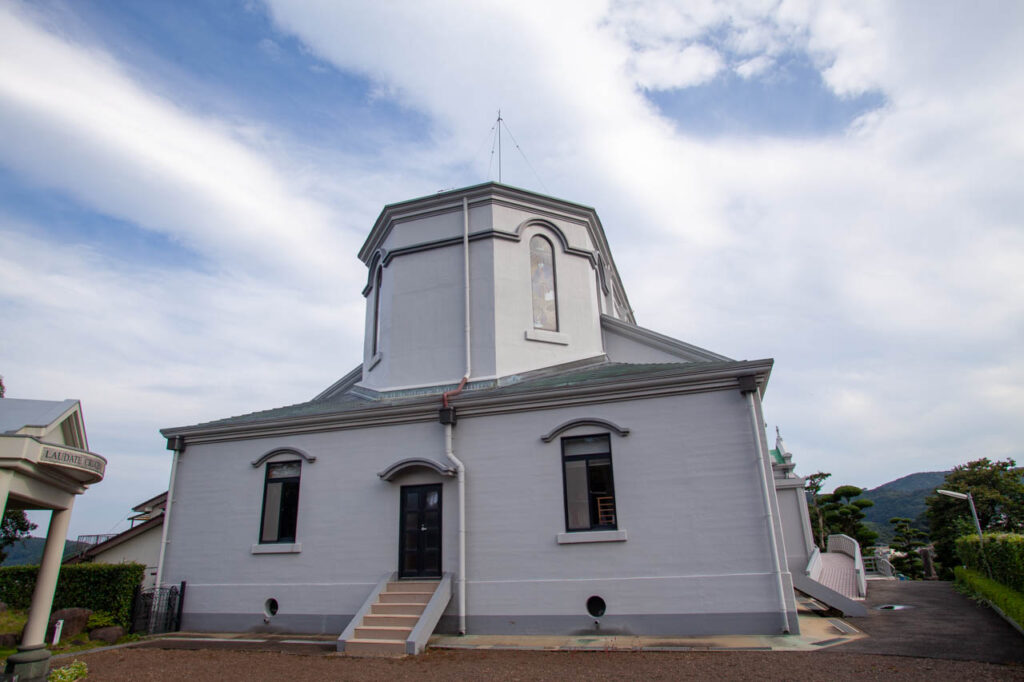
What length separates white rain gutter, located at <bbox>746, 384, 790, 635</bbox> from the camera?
9977 millimetres

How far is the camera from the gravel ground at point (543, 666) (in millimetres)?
7535

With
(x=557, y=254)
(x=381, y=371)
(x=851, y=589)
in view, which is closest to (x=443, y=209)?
(x=557, y=254)

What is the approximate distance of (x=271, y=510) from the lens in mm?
13852

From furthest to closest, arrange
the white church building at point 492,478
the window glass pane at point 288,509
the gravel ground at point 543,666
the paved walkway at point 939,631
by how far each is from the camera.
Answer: the window glass pane at point 288,509, the white church building at point 492,478, the paved walkway at point 939,631, the gravel ground at point 543,666

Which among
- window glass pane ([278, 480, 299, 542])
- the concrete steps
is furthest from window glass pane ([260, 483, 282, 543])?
the concrete steps

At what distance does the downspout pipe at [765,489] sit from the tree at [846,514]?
32099 millimetres

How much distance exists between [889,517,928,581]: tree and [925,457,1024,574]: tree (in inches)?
159

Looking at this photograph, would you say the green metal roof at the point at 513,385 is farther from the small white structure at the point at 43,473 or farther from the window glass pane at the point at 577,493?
the small white structure at the point at 43,473

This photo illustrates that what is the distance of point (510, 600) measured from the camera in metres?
11.3

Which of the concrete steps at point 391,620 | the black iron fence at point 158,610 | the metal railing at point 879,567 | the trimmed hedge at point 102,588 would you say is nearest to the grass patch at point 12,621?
the trimmed hedge at point 102,588

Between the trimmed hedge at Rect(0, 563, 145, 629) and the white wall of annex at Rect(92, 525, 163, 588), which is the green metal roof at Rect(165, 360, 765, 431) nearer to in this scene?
the trimmed hedge at Rect(0, 563, 145, 629)

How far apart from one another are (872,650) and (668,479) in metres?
3.86

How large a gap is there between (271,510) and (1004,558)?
53.2ft

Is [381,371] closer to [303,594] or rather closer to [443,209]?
[443,209]
